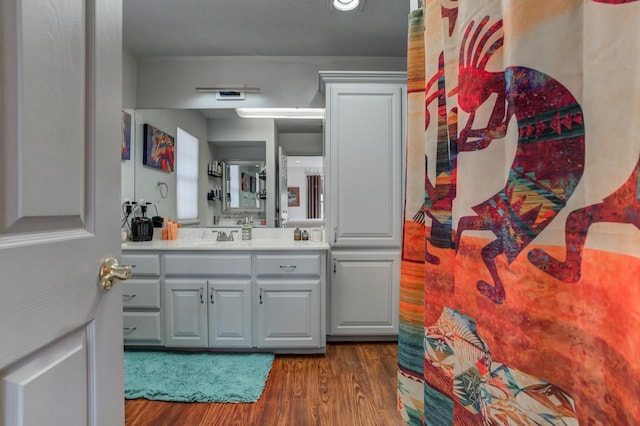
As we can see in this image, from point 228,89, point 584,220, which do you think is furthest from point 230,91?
point 584,220

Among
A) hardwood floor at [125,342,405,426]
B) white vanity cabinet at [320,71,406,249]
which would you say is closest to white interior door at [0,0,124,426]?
hardwood floor at [125,342,405,426]

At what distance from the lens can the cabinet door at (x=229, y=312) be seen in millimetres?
2086

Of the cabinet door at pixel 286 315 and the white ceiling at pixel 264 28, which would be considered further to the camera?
the cabinet door at pixel 286 315

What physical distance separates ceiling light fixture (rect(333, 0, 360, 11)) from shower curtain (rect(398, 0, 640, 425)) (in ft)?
5.33

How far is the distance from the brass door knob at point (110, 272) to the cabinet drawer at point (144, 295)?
1.68 metres

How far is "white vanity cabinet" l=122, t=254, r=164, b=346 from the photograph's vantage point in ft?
6.88

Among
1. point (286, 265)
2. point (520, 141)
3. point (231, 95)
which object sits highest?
point (231, 95)

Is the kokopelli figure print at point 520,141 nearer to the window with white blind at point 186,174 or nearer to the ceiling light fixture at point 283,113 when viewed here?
the ceiling light fixture at point 283,113

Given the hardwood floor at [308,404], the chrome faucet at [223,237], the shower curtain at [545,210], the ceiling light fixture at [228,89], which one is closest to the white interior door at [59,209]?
the shower curtain at [545,210]

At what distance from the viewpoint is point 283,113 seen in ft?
8.64

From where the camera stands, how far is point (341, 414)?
1.53 m

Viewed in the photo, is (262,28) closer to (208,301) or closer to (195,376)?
(208,301)

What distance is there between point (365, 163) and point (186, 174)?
165cm

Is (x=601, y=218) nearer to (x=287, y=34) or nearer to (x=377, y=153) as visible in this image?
(x=377, y=153)
